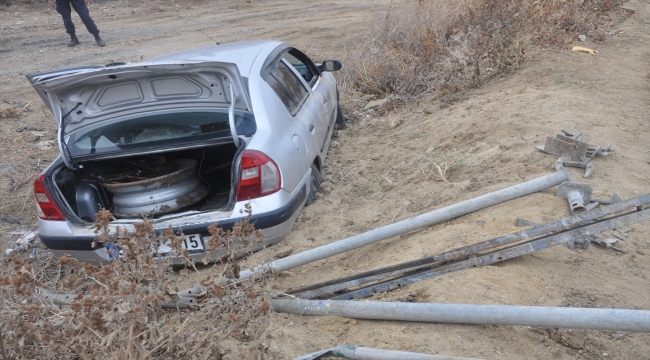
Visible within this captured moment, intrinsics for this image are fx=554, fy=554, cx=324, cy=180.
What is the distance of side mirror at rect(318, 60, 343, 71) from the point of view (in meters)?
6.62

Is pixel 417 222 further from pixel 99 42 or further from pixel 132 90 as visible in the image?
pixel 99 42

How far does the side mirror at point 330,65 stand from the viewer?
6.62 metres

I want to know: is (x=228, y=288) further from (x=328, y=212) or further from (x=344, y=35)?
(x=344, y=35)

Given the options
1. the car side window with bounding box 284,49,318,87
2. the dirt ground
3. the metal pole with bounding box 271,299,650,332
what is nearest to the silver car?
the dirt ground

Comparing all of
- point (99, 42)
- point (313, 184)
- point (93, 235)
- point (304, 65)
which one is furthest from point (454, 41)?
point (99, 42)

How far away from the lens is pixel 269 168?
4.10 m

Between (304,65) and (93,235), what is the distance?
3633 millimetres

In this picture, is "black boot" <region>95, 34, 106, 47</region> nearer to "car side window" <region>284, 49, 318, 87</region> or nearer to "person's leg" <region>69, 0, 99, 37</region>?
"person's leg" <region>69, 0, 99, 37</region>

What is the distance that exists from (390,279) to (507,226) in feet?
3.38

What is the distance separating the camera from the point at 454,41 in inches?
348

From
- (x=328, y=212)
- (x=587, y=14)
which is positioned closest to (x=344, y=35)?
(x=587, y=14)

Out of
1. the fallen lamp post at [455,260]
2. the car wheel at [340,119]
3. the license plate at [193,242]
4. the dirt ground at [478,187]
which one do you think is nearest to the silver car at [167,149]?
the license plate at [193,242]

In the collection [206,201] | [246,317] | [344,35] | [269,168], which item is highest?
[246,317]

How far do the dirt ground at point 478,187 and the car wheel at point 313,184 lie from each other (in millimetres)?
87
